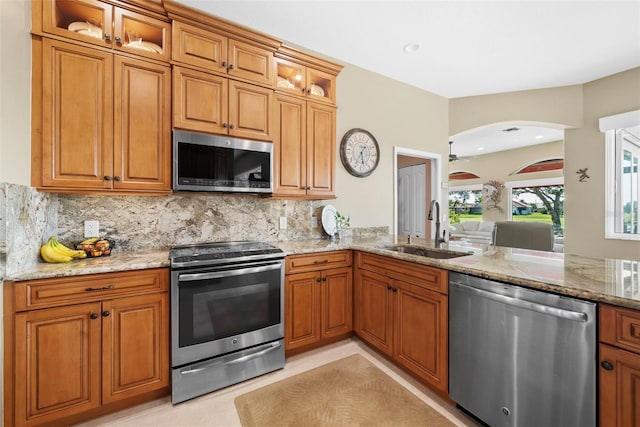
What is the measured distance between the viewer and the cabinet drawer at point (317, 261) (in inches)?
91.0

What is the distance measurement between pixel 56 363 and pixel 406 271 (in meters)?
2.26

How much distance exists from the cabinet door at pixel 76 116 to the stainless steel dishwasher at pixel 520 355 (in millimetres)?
2530

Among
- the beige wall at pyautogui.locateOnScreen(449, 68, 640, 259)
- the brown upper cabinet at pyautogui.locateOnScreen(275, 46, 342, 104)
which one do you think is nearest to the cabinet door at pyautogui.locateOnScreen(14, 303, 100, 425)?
the brown upper cabinet at pyautogui.locateOnScreen(275, 46, 342, 104)

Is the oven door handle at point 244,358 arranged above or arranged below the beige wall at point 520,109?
below

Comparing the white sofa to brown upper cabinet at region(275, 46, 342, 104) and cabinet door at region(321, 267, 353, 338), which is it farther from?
brown upper cabinet at region(275, 46, 342, 104)

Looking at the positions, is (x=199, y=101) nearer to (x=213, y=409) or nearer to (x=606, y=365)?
(x=213, y=409)

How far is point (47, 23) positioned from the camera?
5.63ft

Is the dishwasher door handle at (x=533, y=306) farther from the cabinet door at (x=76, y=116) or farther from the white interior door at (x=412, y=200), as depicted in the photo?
the white interior door at (x=412, y=200)

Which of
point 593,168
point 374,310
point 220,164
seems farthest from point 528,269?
point 593,168

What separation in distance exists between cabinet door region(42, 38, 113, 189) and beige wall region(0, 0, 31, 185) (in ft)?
0.26

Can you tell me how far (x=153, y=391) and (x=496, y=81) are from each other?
16.9 feet

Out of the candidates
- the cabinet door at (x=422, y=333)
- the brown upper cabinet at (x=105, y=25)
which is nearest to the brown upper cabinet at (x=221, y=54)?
the brown upper cabinet at (x=105, y=25)

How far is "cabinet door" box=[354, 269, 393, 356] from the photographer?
7.29ft

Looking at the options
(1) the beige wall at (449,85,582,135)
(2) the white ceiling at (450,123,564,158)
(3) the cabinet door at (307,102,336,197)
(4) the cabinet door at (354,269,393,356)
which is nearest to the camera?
(4) the cabinet door at (354,269,393,356)
